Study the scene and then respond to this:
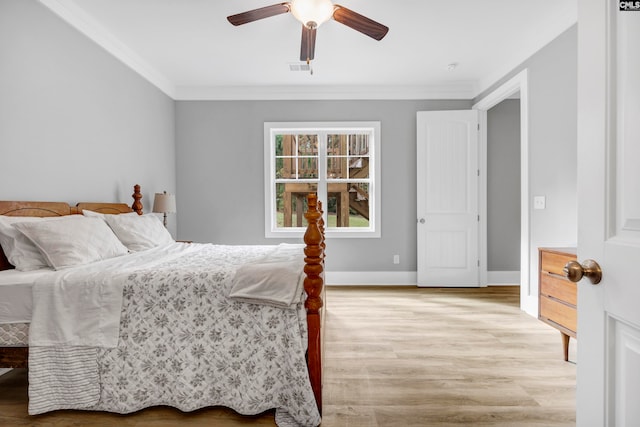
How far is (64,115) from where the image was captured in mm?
2811

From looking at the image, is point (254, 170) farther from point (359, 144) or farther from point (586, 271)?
point (586, 271)

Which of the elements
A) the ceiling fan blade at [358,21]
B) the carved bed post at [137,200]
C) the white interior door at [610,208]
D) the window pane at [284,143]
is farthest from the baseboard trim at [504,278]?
the carved bed post at [137,200]

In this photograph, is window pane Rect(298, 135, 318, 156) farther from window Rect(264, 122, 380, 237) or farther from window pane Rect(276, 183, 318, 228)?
window pane Rect(276, 183, 318, 228)

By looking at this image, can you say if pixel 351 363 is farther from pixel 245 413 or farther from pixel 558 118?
pixel 558 118

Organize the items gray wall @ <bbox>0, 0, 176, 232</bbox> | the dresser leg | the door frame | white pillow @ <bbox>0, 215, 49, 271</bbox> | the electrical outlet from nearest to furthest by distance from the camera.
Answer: white pillow @ <bbox>0, 215, 49, 271</bbox>
gray wall @ <bbox>0, 0, 176, 232</bbox>
the dresser leg
the electrical outlet
the door frame

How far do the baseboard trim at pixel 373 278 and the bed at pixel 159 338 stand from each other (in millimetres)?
3081

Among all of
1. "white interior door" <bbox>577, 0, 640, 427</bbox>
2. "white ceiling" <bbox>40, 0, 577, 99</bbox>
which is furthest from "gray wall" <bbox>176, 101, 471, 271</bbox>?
"white interior door" <bbox>577, 0, 640, 427</bbox>

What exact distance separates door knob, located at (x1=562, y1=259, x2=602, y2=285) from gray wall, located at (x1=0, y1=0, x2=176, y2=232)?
3056mm

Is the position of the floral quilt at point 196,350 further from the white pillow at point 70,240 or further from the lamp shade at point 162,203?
the lamp shade at point 162,203

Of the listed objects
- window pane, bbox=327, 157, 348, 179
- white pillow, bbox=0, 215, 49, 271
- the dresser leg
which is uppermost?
window pane, bbox=327, 157, 348, 179

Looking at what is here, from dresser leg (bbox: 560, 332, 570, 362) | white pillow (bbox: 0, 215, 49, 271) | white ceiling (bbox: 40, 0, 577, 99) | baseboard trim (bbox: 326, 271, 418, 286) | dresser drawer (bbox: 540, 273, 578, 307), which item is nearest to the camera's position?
white pillow (bbox: 0, 215, 49, 271)

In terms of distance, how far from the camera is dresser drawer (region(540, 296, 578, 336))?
223cm

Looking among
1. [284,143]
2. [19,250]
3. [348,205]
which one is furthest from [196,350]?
[284,143]

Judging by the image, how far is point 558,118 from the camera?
312cm
